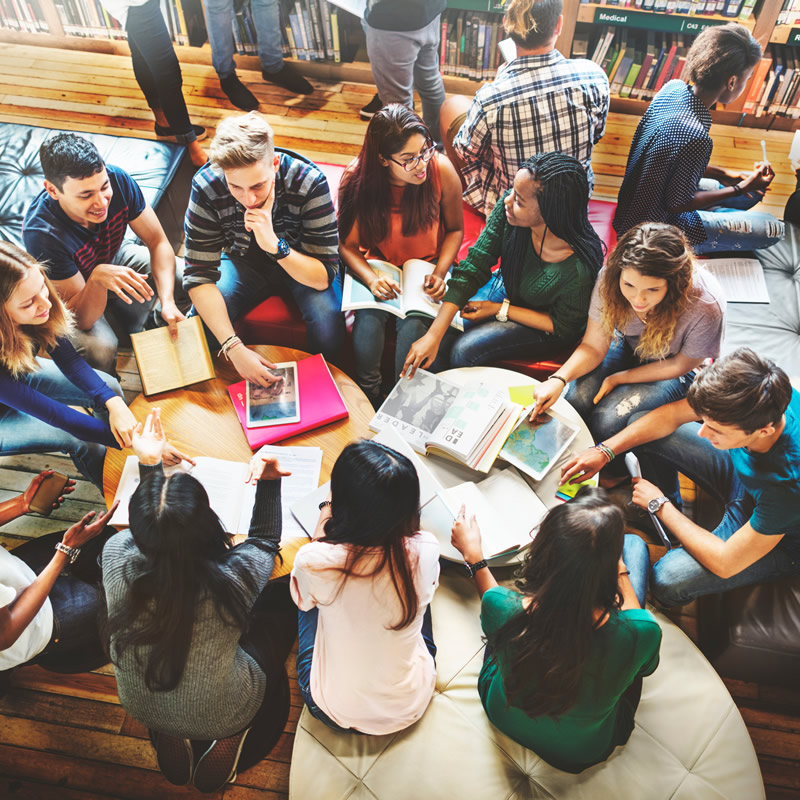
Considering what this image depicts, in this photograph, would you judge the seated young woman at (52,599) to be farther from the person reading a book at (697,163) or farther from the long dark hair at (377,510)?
the person reading a book at (697,163)

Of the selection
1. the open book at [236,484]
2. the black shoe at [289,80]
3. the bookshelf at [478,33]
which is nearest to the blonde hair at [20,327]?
the open book at [236,484]

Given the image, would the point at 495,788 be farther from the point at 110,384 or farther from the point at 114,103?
the point at 114,103

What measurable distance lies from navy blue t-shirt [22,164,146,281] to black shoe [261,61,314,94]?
6.87 ft

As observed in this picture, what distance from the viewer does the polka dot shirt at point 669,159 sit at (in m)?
2.49

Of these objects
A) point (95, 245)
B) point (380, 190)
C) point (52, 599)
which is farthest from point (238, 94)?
point (52, 599)

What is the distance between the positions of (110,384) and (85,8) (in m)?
3.26

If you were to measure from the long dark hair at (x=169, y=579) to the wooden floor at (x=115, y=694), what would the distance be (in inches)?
28.6

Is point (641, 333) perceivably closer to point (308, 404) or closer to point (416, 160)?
point (416, 160)

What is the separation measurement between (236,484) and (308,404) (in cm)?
35

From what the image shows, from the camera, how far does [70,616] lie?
1.91 metres

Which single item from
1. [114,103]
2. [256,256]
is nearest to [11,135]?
[114,103]

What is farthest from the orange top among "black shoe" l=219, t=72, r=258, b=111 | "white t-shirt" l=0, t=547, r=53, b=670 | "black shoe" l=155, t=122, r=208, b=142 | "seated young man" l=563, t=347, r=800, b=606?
"black shoe" l=219, t=72, r=258, b=111

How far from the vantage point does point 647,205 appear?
268 cm

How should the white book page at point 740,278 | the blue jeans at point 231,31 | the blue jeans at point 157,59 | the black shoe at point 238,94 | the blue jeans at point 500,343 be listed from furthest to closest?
the black shoe at point 238,94 → the blue jeans at point 231,31 → the blue jeans at point 157,59 → the white book page at point 740,278 → the blue jeans at point 500,343
